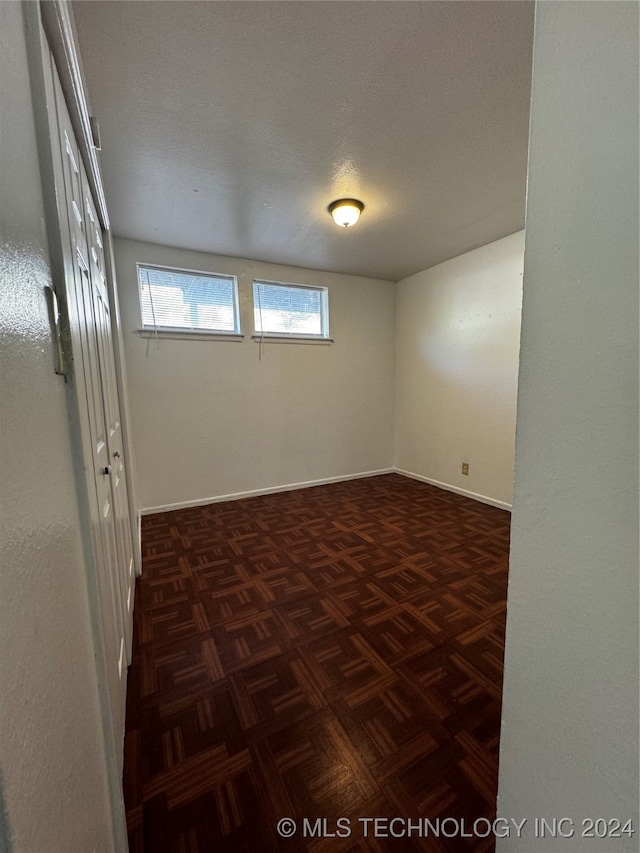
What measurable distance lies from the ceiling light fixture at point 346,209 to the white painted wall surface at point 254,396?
50.6 inches

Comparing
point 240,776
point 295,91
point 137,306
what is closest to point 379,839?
point 240,776

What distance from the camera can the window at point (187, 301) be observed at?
300 centimetres

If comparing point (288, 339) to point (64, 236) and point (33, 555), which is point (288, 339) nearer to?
point (64, 236)

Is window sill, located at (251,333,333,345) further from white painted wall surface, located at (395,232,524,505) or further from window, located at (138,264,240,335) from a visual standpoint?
white painted wall surface, located at (395,232,524,505)

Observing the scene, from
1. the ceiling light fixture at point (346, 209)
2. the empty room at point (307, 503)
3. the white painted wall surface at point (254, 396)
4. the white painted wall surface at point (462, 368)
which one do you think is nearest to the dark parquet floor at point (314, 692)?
the empty room at point (307, 503)

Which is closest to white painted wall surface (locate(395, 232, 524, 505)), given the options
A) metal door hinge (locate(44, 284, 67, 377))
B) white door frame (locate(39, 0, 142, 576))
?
white door frame (locate(39, 0, 142, 576))

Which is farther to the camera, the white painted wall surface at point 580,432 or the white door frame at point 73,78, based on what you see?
the white door frame at point 73,78

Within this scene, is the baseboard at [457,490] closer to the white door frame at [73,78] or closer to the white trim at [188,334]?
the white trim at [188,334]

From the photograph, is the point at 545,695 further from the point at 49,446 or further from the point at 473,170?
the point at 473,170

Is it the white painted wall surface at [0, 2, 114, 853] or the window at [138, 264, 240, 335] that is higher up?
the window at [138, 264, 240, 335]

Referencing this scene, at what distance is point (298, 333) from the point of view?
3.68 meters

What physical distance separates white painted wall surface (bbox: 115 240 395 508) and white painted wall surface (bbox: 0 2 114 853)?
266 cm

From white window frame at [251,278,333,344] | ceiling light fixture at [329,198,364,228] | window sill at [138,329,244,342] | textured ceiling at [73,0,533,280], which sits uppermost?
textured ceiling at [73,0,533,280]

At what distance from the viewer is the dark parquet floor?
96 centimetres
